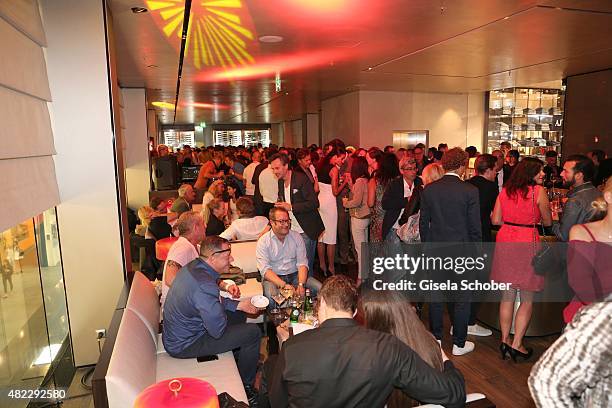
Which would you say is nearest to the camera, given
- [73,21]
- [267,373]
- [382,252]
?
[267,373]

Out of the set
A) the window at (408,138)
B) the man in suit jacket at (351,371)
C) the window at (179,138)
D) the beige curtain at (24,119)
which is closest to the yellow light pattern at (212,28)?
the beige curtain at (24,119)

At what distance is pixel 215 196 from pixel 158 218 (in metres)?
0.88

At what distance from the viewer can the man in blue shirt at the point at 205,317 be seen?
9.83 ft

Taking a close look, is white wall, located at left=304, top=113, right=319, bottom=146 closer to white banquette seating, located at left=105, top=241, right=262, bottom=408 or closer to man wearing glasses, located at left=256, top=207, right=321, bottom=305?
man wearing glasses, located at left=256, top=207, right=321, bottom=305

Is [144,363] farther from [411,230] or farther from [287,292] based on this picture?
[411,230]

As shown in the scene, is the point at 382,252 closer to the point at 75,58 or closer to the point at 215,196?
the point at 215,196

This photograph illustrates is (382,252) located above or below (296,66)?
below

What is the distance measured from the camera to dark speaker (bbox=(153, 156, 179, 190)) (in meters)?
10.9

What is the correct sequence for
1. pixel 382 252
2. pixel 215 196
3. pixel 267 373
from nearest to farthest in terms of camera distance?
pixel 267 373 → pixel 382 252 → pixel 215 196

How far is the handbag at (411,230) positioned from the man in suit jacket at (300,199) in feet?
3.94

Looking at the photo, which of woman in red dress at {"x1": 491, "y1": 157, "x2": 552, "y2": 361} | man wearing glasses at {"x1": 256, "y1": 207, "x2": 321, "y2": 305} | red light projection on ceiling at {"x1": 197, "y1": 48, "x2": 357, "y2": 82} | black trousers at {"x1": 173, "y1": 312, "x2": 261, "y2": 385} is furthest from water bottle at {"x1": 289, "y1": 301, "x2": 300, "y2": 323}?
red light projection on ceiling at {"x1": 197, "y1": 48, "x2": 357, "y2": 82}

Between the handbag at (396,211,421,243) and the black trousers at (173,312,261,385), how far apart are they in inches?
79.7

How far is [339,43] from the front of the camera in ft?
18.8

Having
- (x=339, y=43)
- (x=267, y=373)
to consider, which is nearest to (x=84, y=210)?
(x=267, y=373)
